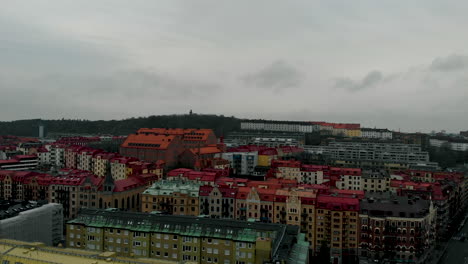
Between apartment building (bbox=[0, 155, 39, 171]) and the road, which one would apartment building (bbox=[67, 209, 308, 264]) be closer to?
the road

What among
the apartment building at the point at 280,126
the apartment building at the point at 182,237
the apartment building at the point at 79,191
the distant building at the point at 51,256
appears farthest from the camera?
the apartment building at the point at 280,126

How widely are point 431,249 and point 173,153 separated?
175 ft

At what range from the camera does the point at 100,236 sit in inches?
1507

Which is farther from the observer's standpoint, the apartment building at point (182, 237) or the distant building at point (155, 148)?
the distant building at point (155, 148)

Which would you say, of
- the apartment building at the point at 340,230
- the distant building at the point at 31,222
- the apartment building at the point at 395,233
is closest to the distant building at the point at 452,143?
the apartment building at the point at 395,233

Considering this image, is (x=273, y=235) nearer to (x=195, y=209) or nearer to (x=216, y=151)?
→ (x=195, y=209)

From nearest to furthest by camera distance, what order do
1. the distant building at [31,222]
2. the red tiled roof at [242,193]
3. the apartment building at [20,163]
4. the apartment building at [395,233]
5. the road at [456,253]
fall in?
the distant building at [31,222], the apartment building at [395,233], the road at [456,253], the red tiled roof at [242,193], the apartment building at [20,163]

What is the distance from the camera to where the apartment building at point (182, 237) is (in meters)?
34.5

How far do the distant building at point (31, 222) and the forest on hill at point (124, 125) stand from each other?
362 feet

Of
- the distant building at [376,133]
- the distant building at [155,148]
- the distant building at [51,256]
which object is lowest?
the distant building at [51,256]

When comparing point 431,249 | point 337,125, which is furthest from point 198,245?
point 337,125

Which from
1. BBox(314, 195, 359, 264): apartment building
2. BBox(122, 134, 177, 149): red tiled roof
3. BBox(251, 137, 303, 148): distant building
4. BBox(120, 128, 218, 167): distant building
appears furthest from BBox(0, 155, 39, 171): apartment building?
BBox(314, 195, 359, 264): apartment building

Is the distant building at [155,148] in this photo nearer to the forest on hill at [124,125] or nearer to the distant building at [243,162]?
the distant building at [243,162]

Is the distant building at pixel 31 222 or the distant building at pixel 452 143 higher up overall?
the distant building at pixel 452 143
